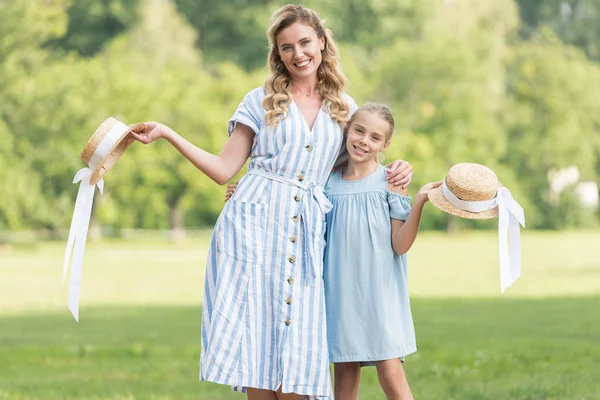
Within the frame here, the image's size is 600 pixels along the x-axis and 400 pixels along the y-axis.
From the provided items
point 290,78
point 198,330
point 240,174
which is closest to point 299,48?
point 290,78

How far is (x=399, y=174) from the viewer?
13.1 feet

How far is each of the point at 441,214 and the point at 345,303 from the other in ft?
108

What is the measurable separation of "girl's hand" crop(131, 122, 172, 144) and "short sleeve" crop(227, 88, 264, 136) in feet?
0.95

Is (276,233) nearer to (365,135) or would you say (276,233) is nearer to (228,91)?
(365,135)

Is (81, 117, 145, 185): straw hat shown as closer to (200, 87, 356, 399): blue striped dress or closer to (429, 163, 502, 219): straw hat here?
(200, 87, 356, 399): blue striped dress

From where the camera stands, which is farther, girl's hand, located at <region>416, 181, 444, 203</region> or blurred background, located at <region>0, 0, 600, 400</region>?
blurred background, located at <region>0, 0, 600, 400</region>

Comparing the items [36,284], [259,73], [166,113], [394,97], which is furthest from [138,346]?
[394,97]

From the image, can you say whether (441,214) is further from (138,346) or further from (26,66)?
(138,346)

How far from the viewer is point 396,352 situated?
390 centimetres

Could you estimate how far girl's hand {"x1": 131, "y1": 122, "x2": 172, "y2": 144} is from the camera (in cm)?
379

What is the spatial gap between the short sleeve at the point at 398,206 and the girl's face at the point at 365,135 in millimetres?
181

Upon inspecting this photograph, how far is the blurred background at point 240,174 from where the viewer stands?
25.2 ft

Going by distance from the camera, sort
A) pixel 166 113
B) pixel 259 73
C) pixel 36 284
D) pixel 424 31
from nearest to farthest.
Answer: pixel 36 284 < pixel 166 113 < pixel 259 73 < pixel 424 31

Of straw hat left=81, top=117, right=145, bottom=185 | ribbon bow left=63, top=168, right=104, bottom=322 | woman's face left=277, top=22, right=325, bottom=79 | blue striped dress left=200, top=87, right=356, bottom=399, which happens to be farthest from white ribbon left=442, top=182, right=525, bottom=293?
ribbon bow left=63, top=168, right=104, bottom=322
